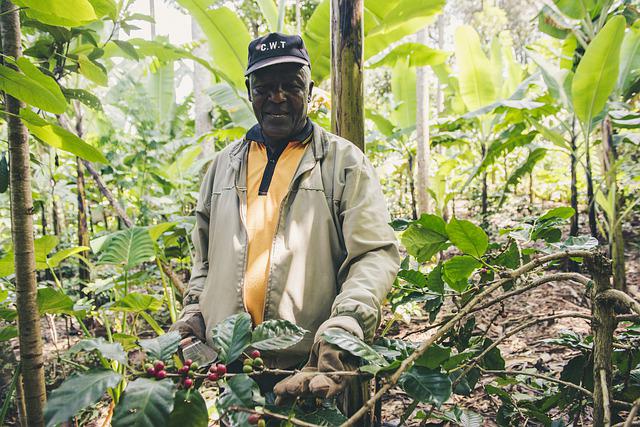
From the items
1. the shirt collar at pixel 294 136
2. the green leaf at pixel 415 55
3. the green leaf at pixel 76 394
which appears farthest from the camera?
the green leaf at pixel 415 55

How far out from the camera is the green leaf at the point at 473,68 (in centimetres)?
461

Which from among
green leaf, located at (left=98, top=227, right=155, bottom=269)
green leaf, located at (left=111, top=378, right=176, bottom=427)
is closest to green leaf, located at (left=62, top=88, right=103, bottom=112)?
green leaf, located at (left=98, top=227, right=155, bottom=269)

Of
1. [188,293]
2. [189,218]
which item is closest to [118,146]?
[189,218]

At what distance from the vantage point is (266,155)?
62.9 inches

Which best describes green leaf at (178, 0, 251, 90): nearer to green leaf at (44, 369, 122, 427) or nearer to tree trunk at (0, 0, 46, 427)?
tree trunk at (0, 0, 46, 427)

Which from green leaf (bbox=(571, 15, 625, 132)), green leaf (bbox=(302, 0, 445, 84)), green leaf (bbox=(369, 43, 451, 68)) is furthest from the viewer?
green leaf (bbox=(369, 43, 451, 68))

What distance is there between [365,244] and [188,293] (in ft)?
2.53

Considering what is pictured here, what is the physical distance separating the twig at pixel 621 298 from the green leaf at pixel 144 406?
0.78 m

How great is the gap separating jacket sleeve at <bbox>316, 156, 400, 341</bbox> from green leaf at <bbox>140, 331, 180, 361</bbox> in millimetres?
427

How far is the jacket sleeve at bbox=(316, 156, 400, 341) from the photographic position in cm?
116

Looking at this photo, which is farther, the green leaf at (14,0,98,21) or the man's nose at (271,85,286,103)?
the man's nose at (271,85,286,103)

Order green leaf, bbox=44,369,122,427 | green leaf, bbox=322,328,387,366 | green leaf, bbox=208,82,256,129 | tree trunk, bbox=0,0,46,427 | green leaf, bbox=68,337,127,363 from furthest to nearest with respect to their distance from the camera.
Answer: green leaf, bbox=208,82,256,129 → tree trunk, bbox=0,0,46,427 → green leaf, bbox=322,328,387,366 → green leaf, bbox=68,337,127,363 → green leaf, bbox=44,369,122,427

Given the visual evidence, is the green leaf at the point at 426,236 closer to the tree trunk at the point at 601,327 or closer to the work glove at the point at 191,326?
the tree trunk at the point at 601,327

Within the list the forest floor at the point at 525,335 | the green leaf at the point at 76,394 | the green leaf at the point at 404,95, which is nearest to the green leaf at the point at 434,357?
the forest floor at the point at 525,335
